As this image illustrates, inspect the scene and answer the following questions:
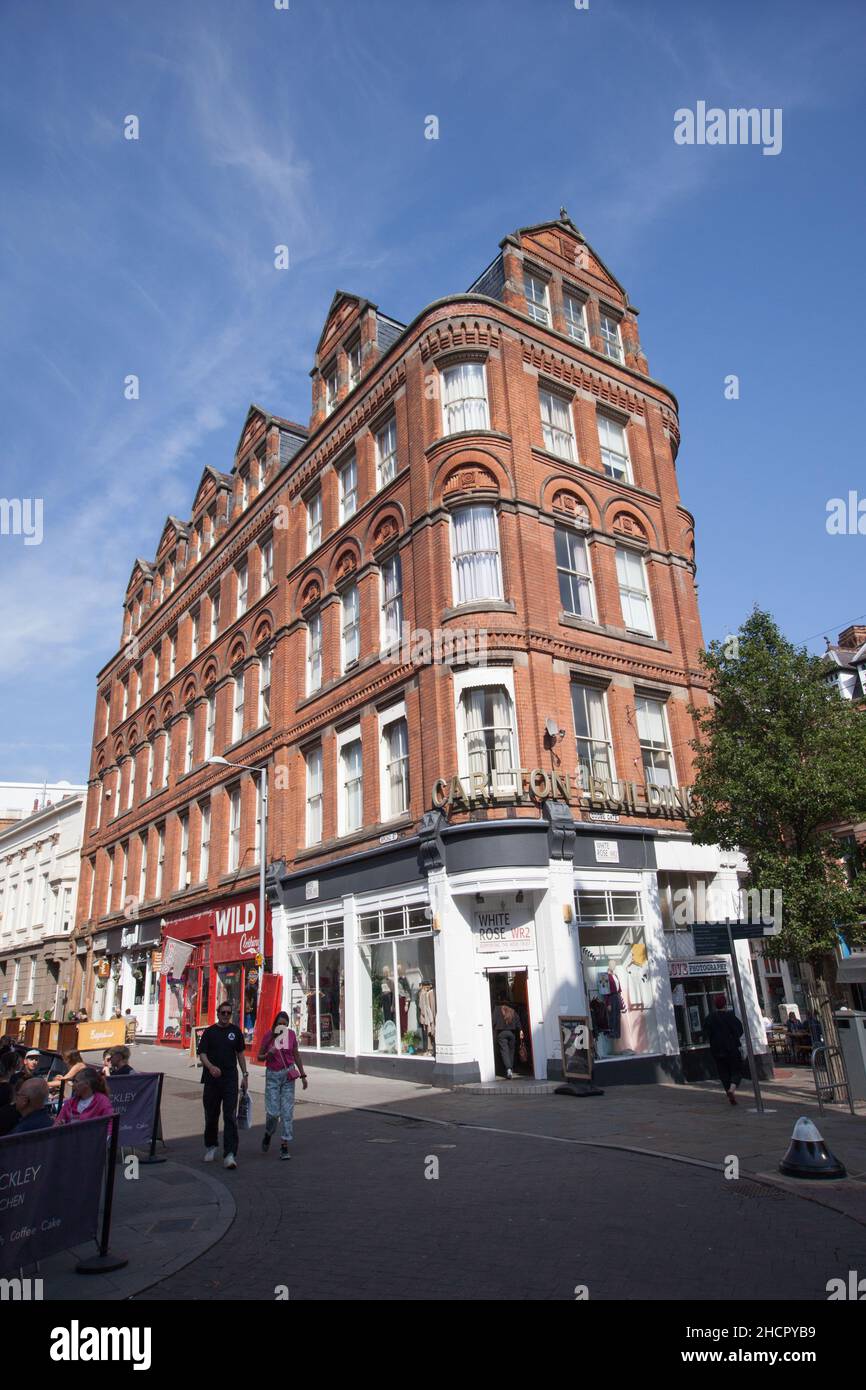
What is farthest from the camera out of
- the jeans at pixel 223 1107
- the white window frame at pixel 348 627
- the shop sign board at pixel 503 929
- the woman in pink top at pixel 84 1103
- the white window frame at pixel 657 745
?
the white window frame at pixel 348 627

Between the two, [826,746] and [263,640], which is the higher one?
[263,640]

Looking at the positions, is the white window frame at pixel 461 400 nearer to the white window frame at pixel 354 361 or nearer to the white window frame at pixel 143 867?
the white window frame at pixel 354 361

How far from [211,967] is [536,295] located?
953 inches

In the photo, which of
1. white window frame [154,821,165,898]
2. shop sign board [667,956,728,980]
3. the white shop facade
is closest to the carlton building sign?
the white shop facade

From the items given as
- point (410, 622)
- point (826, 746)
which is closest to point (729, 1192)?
point (826, 746)

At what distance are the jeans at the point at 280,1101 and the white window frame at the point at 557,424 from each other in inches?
678

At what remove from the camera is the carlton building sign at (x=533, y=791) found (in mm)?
17922

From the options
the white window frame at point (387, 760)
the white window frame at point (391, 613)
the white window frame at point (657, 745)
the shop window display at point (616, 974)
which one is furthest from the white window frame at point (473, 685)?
the white window frame at point (657, 745)

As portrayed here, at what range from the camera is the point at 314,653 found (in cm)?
2639

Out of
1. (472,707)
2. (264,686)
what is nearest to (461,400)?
(472,707)

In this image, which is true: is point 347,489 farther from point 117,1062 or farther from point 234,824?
point 117,1062

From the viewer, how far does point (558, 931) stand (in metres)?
17.4

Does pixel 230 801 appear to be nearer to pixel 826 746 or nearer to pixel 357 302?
pixel 357 302

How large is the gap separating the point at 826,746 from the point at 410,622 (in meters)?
10.2
